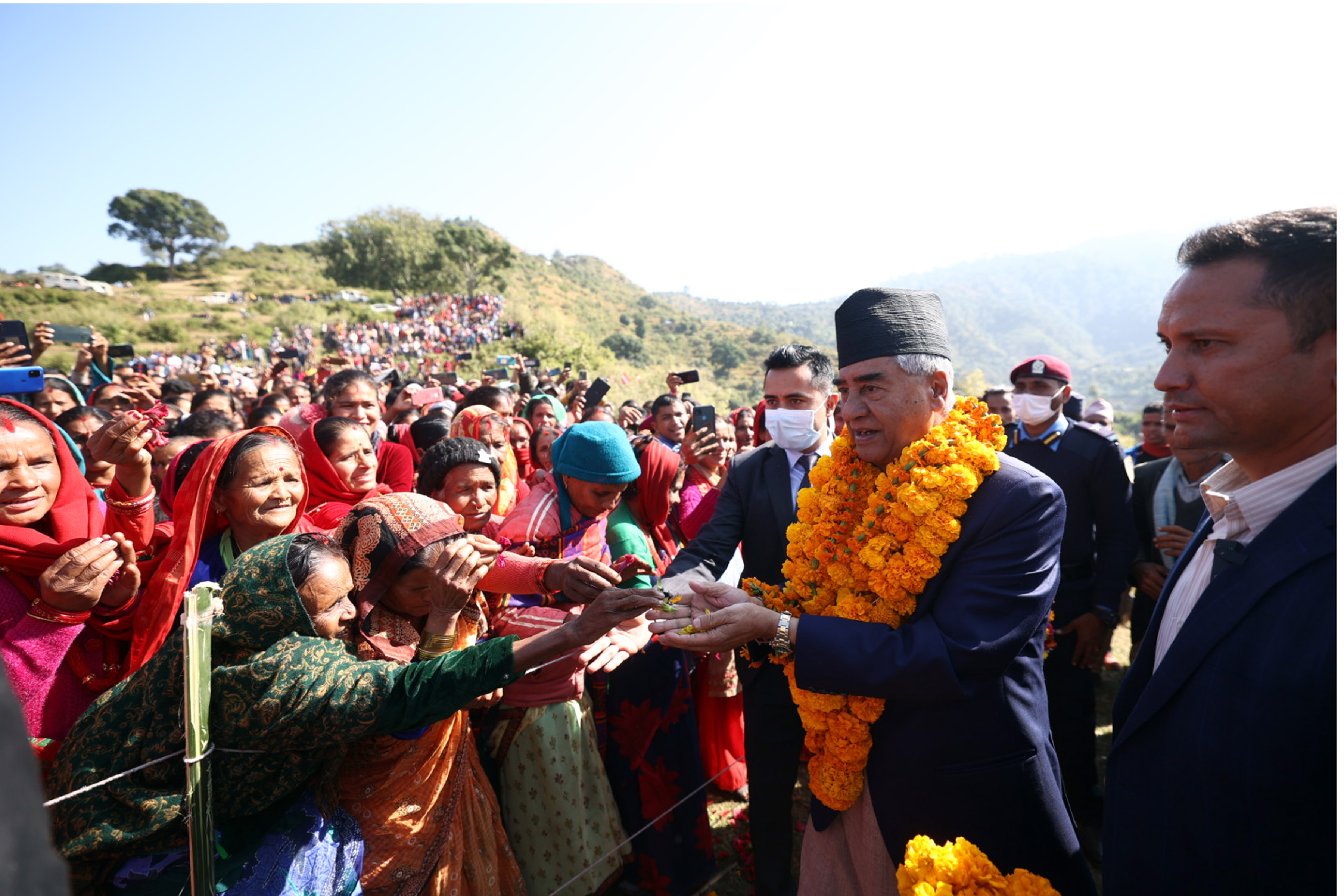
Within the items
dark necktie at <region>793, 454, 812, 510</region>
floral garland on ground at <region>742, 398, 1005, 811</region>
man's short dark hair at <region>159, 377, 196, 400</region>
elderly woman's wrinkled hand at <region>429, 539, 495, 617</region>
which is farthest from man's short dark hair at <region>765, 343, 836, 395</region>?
man's short dark hair at <region>159, 377, 196, 400</region>

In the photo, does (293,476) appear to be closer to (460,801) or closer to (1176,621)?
(460,801)

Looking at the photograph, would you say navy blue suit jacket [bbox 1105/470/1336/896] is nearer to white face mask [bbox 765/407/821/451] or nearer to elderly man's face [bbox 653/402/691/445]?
white face mask [bbox 765/407/821/451]

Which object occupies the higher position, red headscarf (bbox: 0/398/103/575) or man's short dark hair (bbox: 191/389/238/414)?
man's short dark hair (bbox: 191/389/238/414)

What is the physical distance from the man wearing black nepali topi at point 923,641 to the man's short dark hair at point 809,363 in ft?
3.73

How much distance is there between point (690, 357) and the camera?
6194 centimetres

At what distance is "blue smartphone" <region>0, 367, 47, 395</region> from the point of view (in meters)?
3.58

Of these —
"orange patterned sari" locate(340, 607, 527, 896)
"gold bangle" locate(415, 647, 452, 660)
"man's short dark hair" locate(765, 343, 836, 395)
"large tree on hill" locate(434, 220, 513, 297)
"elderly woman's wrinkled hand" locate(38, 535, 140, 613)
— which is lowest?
"orange patterned sari" locate(340, 607, 527, 896)

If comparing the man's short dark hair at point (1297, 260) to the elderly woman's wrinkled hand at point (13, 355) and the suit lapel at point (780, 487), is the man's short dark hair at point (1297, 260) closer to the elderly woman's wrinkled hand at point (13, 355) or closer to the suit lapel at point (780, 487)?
the suit lapel at point (780, 487)

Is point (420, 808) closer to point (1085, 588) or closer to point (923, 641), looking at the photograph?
point (923, 641)

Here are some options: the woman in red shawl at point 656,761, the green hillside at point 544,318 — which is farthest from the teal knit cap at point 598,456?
the green hillside at point 544,318

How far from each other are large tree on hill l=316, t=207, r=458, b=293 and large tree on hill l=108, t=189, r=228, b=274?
63.8 ft

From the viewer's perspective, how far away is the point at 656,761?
344 cm

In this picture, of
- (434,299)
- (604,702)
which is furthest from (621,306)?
(604,702)

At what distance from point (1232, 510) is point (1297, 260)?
59 cm
